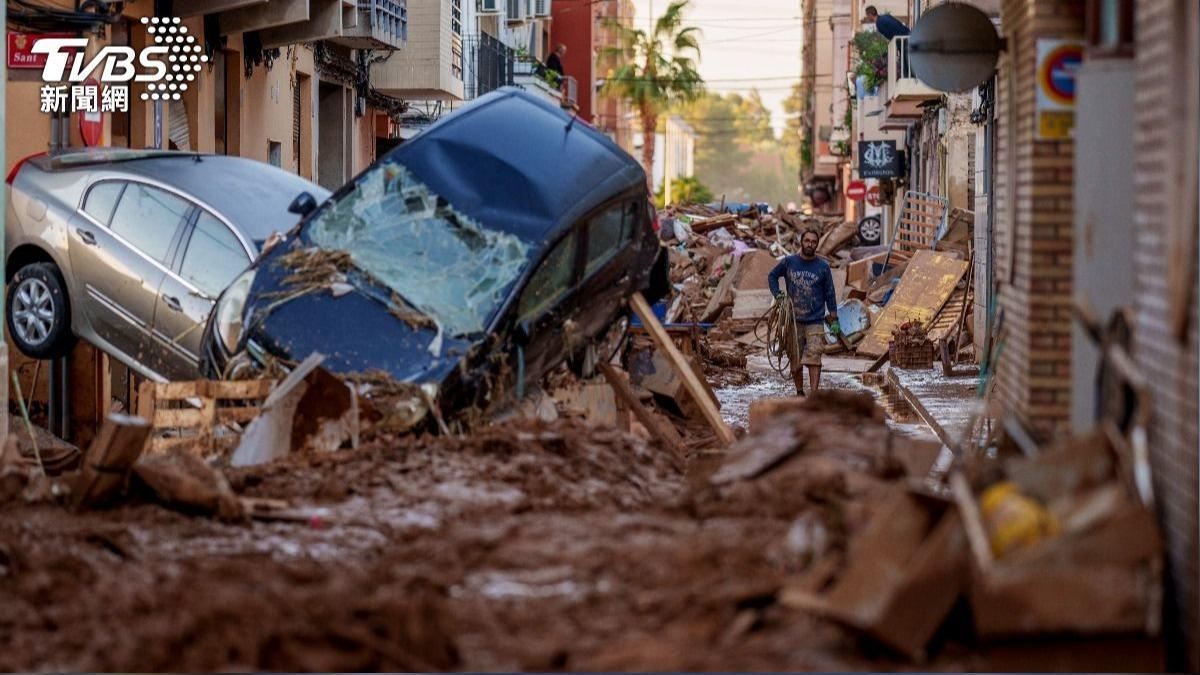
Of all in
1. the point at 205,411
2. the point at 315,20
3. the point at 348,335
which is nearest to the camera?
the point at 205,411

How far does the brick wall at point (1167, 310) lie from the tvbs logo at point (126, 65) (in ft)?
42.4

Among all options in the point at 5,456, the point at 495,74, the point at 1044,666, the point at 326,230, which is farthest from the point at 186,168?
the point at 495,74

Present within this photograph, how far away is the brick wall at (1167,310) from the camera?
670 cm

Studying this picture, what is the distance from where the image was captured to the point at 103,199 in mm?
15219

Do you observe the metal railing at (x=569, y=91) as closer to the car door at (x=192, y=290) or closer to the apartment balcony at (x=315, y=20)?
the apartment balcony at (x=315, y=20)

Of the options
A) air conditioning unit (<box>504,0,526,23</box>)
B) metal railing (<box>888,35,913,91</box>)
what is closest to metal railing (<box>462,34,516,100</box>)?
air conditioning unit (<box>504,0,526,23</box>)

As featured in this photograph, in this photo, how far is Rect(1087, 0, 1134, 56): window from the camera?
814cm

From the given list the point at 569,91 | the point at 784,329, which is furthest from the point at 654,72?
the point at 784,329

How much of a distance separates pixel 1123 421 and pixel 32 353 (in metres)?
10.0

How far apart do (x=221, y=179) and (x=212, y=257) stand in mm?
1293

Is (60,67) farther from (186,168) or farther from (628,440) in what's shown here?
(628,440)

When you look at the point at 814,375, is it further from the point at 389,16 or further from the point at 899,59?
the point at 899,59

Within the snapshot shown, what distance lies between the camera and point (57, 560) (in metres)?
8.68

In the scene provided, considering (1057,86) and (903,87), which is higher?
(903,87)
